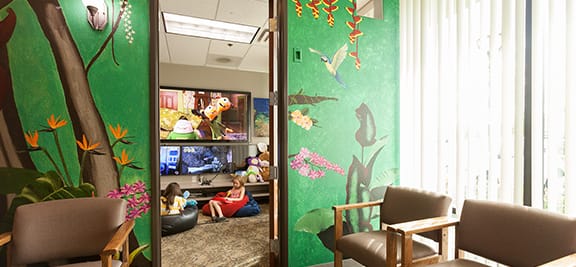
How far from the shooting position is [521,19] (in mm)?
1876

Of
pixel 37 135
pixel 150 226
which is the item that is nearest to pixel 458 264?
pixel 150 226

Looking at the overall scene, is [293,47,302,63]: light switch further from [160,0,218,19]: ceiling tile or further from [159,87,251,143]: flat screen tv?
[159,87,251,143]: flat screen tv

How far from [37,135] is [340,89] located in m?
2.34

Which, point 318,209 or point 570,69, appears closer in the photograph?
point 570,69

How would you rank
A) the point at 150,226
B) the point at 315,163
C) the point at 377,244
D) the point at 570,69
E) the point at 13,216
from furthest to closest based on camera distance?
1. the point at 315,163
2. the point at 150,226
3. the point at 377,244
4. the point at 13,216
5. the point at 570,69

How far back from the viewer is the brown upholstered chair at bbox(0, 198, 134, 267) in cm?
162

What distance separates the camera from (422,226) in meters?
1.77

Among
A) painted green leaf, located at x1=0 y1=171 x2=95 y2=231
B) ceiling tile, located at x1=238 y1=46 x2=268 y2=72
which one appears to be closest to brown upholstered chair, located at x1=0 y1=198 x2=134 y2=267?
painted green leaf, located at x1=0 y1=171 x2=95 y2=231

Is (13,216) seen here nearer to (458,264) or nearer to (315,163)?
(315,163)

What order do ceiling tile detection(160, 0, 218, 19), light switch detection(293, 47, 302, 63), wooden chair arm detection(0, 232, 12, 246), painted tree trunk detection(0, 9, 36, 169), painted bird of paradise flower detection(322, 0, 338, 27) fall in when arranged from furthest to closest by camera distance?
1. ceiling tile detection(160, 0, 218, 19)
2. painted bird of paradise flower detection(322, 0, 338, 27)
3. light switch detection(293, 47, 302, 63)
4. painted tree trunk detection(0, 9, 36, 169)
5. wooden chair arm detection(0, 232, 12, 246)

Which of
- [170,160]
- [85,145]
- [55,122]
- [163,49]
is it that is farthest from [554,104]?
[170,160]

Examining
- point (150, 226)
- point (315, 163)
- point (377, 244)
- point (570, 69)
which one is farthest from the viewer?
point (315, 163)

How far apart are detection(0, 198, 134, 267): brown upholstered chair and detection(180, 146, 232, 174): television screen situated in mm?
2962

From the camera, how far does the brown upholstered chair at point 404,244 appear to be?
183cm
